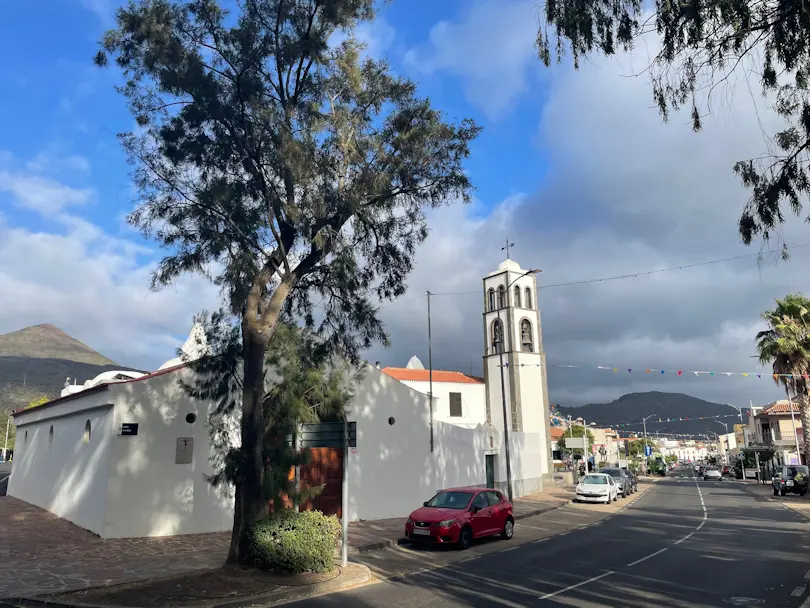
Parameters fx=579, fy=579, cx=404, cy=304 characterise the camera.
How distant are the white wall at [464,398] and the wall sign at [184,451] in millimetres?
34510

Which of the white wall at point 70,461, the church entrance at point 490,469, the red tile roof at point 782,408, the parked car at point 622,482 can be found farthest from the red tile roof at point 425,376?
the red tile roof at point 782,408

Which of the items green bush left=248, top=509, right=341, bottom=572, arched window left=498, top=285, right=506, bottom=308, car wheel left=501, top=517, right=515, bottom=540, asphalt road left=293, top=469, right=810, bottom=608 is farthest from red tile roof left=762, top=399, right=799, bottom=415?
green bush left=248, top=509, right=341, bottom=572

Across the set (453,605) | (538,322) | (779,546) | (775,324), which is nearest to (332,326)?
(453,605)

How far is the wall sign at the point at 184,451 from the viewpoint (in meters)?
15.6

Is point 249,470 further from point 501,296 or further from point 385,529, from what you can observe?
point 501,296

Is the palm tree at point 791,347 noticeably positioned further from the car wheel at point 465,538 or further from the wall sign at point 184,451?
the wall sign at point 184,451

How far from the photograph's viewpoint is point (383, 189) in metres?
12.1

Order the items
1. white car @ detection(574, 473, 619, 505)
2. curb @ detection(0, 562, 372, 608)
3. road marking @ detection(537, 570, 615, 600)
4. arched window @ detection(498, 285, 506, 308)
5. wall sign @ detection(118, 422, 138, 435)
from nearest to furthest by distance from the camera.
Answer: curb @ detection(0, 562, 372, 608)
road marking @ detection(537, 570, 615, 600)
wall sign @ detection(118, 422, 138, 435)
white car @ detection(574, 473, 619, 505)
arched window @ detection(498, 285, 506, 308)

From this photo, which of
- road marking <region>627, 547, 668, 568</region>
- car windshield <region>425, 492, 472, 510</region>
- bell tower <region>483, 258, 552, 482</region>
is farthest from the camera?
bell tower <region>483, 258, 552, 482</region>

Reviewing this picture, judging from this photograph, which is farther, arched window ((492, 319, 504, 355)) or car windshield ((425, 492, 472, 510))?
arched window ((492, 319, 504, 355))

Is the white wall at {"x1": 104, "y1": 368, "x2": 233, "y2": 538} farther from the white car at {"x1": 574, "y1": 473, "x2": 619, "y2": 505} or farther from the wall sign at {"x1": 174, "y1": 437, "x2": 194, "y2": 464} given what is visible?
the white car at {"x1": 574, "y1": 473, "x2": 619, "y2": 505}

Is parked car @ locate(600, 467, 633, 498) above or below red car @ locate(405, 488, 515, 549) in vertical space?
below

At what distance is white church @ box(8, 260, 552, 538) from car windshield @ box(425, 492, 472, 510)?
9.43ft

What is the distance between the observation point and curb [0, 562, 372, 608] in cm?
851
